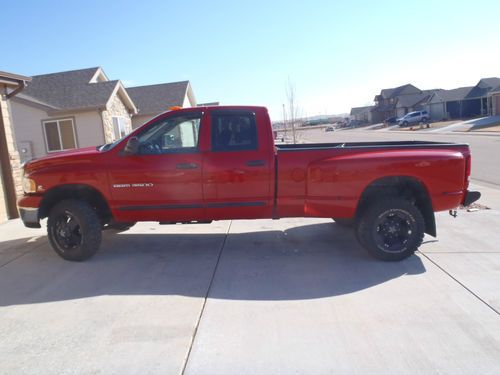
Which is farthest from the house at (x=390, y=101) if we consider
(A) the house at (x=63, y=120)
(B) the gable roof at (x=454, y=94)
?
(A) the house at (x=63, y=120)

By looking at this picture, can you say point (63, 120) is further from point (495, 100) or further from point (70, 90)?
point (495, 100)

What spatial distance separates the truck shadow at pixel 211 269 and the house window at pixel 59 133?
14.2 metres

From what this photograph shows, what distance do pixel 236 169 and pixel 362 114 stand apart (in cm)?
10284

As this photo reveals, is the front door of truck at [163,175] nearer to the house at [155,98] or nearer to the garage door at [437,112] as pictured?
the house at [155,98]

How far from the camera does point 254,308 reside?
12.7 ft

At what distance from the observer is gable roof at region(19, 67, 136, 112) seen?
736 inches

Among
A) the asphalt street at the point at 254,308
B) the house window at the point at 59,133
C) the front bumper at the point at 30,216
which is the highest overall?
the house window at the point at 59,133

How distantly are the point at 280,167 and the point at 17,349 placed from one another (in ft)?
10.9

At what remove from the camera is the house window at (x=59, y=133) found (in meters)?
19.0

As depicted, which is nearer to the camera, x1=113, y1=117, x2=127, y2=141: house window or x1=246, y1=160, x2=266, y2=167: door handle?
x1=246, y1=160, x2=266, y2=167: door handle

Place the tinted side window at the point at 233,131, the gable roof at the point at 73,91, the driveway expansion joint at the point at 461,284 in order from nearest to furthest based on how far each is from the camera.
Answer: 1. the driveway expansion joint at the point at 461,284
2. the tinted side window at the point at 233,131
3. the gable roof at the point at 73,91

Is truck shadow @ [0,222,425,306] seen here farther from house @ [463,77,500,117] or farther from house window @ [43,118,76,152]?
house @ [463,77,500,117]

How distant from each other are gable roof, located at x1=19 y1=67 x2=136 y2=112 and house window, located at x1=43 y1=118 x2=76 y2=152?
2.51 ft

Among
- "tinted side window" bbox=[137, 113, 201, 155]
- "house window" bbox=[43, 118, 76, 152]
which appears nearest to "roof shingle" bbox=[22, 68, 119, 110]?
"house window" bbox=[43, 118, 76, 152]
